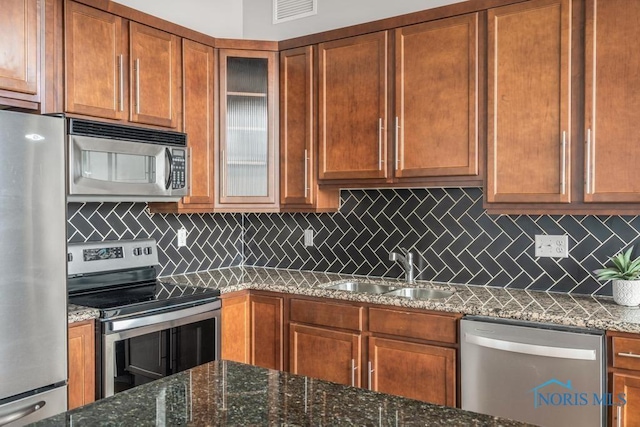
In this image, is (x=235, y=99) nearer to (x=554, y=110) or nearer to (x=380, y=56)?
(x=380, y=56)

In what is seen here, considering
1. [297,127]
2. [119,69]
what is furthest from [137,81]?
[297,127]

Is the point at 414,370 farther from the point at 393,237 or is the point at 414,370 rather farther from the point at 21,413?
the point at 21,413

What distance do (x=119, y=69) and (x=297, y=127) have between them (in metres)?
1.07

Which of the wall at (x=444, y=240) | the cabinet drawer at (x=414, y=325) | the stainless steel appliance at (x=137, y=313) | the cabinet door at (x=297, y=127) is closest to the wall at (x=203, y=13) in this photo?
the cabinet door at (x=297, y=127)

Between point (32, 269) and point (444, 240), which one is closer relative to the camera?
point (32, 269)

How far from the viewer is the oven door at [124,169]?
2500 millimetres

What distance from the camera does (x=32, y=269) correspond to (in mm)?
2047

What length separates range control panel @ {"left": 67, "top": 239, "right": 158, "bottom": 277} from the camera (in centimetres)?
281

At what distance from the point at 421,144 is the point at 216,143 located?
1252 mm

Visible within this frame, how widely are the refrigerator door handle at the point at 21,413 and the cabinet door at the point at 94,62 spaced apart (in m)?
1.30

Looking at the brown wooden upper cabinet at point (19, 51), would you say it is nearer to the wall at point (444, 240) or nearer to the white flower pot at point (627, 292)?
the wall at point (444, 240)

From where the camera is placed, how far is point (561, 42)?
244cm

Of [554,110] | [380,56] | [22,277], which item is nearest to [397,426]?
[22,277]

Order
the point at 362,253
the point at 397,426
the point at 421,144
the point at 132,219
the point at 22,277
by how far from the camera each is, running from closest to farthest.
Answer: the point at 397,426 → the point at 22,277 → the point at 421,144 → the point at 132,219 → the point at 362,253
